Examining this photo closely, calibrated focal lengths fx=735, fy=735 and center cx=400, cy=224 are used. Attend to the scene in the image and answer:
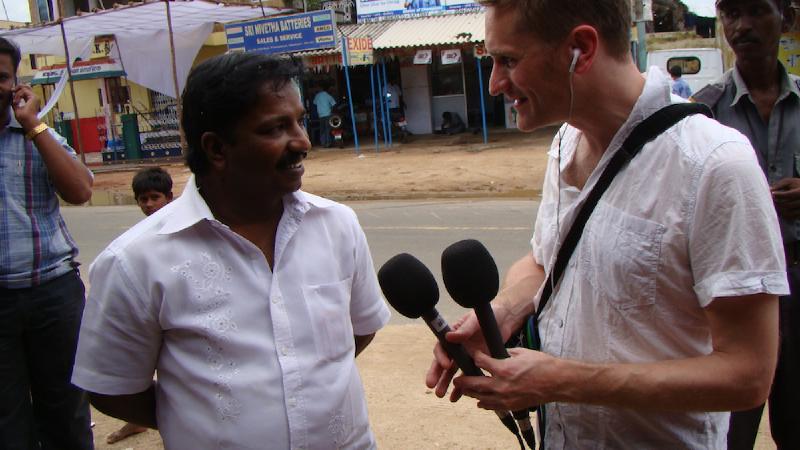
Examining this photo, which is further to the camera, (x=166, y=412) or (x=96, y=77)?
(x=96, y=77)

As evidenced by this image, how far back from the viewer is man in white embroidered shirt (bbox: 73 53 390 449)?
5.64 feet

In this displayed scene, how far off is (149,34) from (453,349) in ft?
61.2

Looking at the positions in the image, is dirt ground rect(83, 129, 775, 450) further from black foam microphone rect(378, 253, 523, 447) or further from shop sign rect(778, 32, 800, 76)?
black foam microphone rect(378, 253, 523, 447)

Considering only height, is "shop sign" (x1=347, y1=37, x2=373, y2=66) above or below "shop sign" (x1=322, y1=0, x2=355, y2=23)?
below

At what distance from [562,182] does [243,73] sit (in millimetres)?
822

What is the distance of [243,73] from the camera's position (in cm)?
178

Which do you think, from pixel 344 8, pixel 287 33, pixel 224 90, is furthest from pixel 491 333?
pixel 344 8

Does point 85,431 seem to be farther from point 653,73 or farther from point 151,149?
point 151,149

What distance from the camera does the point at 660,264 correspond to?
1433 mm

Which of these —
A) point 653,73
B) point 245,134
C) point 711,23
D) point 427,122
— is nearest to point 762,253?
point 653,73

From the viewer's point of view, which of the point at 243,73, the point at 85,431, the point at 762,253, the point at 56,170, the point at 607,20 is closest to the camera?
the point at 762,253

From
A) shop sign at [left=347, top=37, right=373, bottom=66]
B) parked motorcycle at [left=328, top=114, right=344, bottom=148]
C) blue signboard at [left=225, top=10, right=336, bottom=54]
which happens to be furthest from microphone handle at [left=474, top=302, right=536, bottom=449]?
parked motorcycle at [left=328, top=114, right=344, bottom=148]

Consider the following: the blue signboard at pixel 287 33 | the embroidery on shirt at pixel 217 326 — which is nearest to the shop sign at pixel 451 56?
the blue signboard at pixel 287 33

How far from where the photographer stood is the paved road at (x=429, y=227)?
7.63 meters
